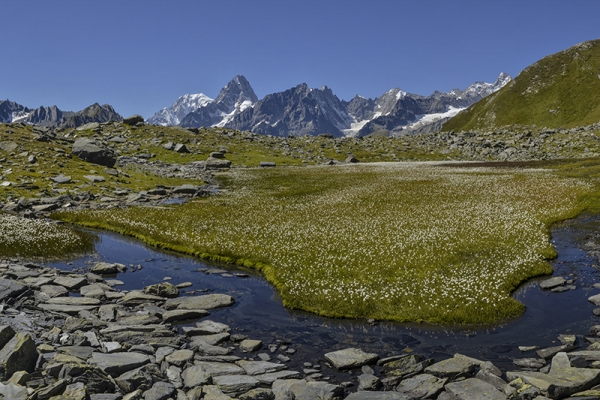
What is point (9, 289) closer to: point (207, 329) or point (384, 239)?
point (207, 329)

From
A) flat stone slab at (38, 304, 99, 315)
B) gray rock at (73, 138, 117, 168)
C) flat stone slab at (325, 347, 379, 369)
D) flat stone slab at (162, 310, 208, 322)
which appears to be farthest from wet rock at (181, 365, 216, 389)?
gray rock at (73, 138, 117, 168)

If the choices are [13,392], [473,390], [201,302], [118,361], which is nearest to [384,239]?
[201,302]

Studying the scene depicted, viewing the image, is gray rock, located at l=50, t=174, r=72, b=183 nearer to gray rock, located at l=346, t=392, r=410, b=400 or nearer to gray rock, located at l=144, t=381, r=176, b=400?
gray rock, located at l=144, t=381, r=176, b=400

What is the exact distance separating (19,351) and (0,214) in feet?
98.4

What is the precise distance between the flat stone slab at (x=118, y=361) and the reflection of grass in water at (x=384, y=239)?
6.48 meters

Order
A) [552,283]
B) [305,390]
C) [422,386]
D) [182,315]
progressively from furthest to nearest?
[552,283], [182,315], [422,386], [305,390]

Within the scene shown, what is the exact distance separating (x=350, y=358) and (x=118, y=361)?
20.2 ft

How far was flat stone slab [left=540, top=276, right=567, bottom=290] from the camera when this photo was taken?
56.4 ft

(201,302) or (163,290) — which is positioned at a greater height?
(163,290)

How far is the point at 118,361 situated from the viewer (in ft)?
34.1

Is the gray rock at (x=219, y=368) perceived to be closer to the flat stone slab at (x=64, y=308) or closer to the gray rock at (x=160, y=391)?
the gray rock at (x=160, y=391)

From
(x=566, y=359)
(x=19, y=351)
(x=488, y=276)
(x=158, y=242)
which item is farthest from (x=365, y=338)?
(x=158, y=242)

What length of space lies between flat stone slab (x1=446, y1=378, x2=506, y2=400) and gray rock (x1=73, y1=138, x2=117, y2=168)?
203ft

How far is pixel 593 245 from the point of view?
2359 centimetres
